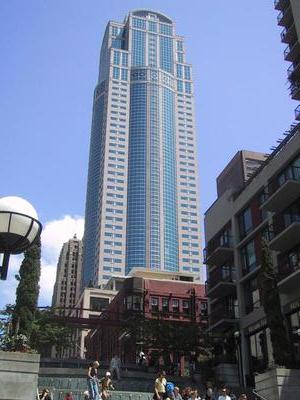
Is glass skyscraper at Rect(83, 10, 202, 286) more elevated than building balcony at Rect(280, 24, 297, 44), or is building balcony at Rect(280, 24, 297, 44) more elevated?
glass skyscraper at Rect(83, 10, 202, 286)

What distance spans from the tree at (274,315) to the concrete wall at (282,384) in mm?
4909

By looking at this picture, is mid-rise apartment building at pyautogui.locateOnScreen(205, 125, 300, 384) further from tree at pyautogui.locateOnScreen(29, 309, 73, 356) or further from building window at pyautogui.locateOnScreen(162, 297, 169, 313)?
building window at pyautogui.locateOnScreen(162, 297, 169, 313)

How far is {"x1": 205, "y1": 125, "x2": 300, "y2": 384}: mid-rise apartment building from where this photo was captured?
3900 centimetres

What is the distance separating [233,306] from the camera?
1940 inches

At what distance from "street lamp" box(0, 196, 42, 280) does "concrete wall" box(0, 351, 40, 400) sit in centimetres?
248

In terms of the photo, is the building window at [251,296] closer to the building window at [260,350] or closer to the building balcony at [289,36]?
the building window at [260,350]

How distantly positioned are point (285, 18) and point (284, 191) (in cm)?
1922

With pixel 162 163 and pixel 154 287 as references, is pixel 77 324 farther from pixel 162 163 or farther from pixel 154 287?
pixel 162 163

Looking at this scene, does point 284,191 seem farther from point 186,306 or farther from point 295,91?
point 186,306

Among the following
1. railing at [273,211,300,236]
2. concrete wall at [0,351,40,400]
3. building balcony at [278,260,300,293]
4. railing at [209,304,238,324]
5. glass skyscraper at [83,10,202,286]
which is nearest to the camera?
concrete wall at [0,351,40,400]

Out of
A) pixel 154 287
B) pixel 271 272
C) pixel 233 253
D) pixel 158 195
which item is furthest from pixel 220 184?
pixel 158 195

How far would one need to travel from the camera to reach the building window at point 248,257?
45969mm

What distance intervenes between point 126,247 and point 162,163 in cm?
3447

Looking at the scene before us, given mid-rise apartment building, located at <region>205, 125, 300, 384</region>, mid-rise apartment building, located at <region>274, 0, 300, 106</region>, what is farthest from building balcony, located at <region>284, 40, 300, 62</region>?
mid-rise apartment building, located at <region>205, 125, 300, 384</region>
